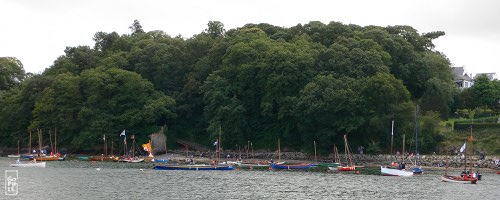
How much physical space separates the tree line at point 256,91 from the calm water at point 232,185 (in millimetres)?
15727

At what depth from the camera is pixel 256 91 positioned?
112812 mm

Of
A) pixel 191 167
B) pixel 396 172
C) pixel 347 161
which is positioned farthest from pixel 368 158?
pixel 191 167

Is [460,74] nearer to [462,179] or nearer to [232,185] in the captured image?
[462,179]

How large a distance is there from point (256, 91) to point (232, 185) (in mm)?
46308

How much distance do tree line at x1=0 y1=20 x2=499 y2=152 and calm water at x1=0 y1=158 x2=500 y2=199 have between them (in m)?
15.7

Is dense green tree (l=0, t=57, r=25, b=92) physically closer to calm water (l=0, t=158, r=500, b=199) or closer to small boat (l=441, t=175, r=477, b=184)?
calm water (l=0, t=158, r=500, b=199)

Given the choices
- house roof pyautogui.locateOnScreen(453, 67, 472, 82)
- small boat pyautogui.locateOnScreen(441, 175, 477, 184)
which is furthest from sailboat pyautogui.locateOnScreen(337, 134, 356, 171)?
house roof pyautogui.locateOnScreen(453, 67, 472, 82)

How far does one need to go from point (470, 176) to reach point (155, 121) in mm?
60102

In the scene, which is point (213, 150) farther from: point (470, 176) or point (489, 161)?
point (470, 176)

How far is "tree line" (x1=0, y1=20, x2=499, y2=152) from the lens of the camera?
324ft

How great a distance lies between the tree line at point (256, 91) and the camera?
98.6m

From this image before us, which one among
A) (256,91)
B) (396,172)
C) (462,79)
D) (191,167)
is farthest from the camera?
(462,79)

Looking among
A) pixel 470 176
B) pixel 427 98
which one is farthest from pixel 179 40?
pixel 470 176

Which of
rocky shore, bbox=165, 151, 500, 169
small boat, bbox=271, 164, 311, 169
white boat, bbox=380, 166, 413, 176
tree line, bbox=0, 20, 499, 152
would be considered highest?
tree line, bbox=0, 20, 499, 152
